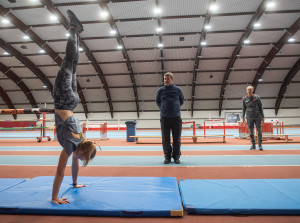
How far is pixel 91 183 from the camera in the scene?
8.63ft

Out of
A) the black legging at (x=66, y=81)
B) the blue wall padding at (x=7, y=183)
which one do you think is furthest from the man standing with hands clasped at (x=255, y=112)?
the blue wall padding at (x=7, y=183)

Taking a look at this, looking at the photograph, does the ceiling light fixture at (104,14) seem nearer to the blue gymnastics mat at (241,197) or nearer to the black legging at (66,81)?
the black legging at (66,81)

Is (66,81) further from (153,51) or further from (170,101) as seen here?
(153,51)

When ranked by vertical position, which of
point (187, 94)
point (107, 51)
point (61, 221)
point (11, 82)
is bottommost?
point (61, 221)

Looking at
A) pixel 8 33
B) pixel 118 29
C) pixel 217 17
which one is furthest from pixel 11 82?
pixel 217 17

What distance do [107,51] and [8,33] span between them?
7.48m

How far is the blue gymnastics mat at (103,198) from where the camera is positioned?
1.81 metres

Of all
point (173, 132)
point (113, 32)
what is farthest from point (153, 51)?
point (173, 132)

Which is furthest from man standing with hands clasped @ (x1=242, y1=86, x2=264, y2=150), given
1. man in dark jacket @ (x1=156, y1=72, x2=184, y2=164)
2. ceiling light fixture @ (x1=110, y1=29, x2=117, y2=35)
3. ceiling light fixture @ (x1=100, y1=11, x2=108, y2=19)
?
ceiling light fixture @ (x1=110, y1=29, x2=117, y2=35)

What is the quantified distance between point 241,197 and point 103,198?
1.50m

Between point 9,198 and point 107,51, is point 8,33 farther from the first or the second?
point 9,198

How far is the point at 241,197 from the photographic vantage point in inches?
81.3

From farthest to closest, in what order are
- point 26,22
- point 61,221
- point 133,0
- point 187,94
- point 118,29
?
point 187,94
point 118,29
point 26,22
point 133,0
point 61,221

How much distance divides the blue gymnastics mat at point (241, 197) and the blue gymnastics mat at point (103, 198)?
0.61 feet
